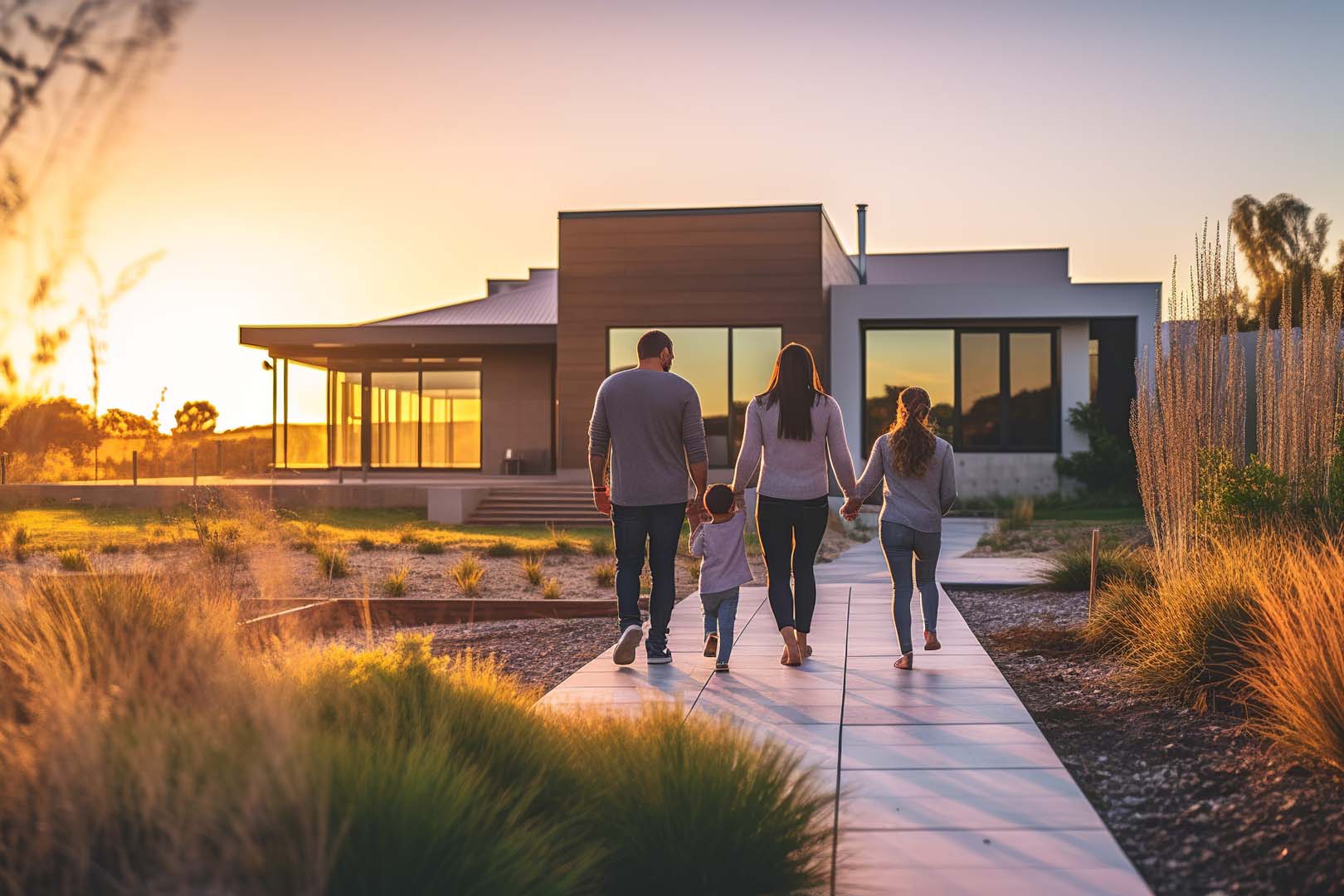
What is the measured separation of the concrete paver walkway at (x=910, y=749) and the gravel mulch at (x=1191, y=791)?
119 millimetres

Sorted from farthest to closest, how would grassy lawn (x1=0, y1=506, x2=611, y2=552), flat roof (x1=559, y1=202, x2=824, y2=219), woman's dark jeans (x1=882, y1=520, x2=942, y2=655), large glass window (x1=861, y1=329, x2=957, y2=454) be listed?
large glass window (x1=861, y1=329, x2=957, y2=454) < flat roof (x1=559, y1=202, x2=824, y2=219) < grassy lawn (x1=0, y1=506, x2=611, y2=552) < woman's dark jeans (x1=882, y1=520, x2=942, y2=655)

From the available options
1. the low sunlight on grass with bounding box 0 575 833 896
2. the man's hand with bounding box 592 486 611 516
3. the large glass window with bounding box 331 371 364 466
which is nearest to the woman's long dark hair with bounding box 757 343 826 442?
the man's hand with bounding box 592 486 611 516

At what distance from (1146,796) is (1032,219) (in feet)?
98.9

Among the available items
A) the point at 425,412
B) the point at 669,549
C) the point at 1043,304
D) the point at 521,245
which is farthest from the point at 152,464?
the point at 669,549

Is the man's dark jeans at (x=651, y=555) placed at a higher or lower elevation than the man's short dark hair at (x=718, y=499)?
lower

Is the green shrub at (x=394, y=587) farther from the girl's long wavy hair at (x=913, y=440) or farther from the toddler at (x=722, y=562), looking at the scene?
the girl's long wavy hair at (x=913, y=440)

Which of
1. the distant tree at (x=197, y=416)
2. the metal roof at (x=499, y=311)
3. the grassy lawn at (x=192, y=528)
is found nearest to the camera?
the grassy lawn at (x=192, y=528)

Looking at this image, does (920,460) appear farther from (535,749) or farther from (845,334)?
(845,334)

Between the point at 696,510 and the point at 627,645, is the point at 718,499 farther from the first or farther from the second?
the point at 627,645

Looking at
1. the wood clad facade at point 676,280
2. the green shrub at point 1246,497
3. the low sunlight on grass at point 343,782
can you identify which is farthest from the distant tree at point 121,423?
the wood clad facade at point 676,280

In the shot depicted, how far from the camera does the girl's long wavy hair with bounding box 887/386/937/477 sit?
6.70 metres

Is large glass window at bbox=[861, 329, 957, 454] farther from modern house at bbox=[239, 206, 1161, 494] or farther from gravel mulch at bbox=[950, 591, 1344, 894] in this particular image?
gravel mulch at bbox=[950, 591, 1344, 894]

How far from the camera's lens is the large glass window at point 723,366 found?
954 inches

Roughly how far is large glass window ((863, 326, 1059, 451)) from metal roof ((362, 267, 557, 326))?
7880 mm
